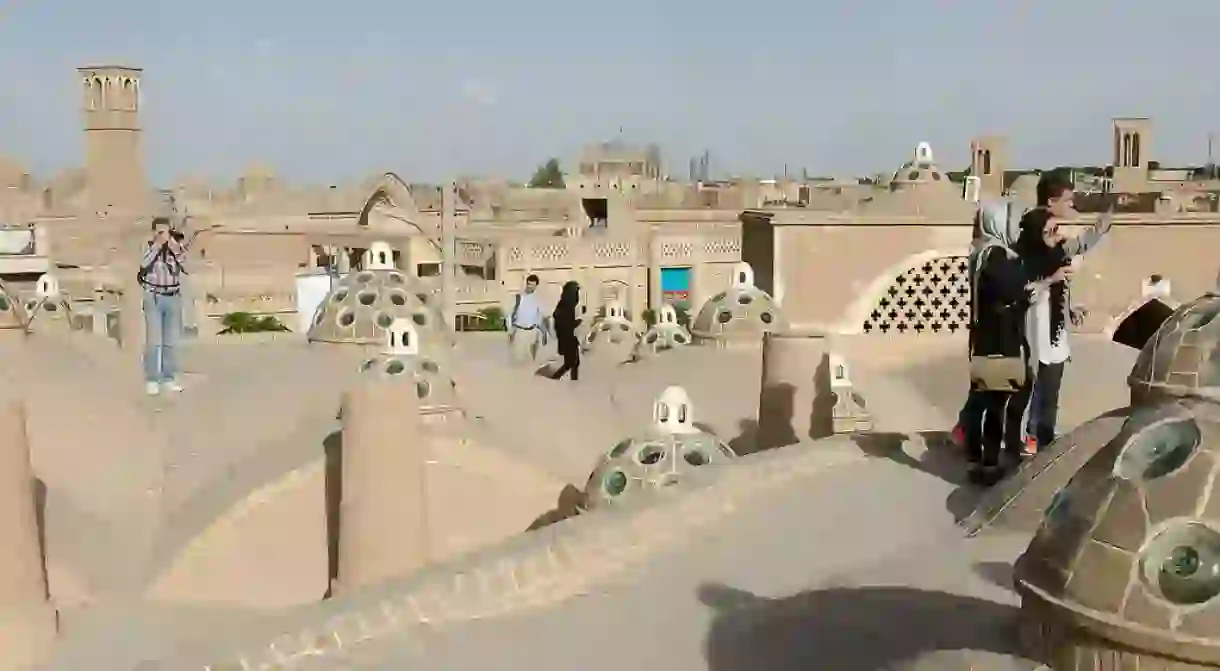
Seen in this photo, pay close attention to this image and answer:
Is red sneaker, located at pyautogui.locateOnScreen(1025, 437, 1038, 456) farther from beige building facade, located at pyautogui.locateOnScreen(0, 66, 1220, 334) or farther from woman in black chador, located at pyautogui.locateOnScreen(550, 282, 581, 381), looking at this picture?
woman in black chador, located at pyautogui.locateOnScreen(550, 282, 581, 381)

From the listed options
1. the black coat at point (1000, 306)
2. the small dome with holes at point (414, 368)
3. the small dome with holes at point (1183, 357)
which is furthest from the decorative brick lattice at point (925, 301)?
the small dome with holes at point (1183, 357)

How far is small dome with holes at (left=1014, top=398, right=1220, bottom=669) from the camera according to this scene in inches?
89.9

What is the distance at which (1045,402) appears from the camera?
5.11 m

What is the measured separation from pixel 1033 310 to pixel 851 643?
189 centimetres

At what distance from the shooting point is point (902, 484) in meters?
5.54

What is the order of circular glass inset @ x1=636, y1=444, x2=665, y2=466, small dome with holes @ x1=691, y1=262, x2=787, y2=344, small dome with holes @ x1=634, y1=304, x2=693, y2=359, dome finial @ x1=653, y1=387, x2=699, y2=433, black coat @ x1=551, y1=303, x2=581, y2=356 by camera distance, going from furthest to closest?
small dome with holes @ x1=634, y1=304, x2=693, y2=359 < small dome with holes @ x1=691, y1=262, x2=787, y2=344 < black coat @ x1=551, y1=303, x2=581, y2=356 < dome finial @ x1=653, y1=387, x2=699, y2=433 < circular glass inset @ x1=636, y1=444, x2=665, y2=466

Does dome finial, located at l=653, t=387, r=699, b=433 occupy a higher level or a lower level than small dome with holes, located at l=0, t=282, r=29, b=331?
lower

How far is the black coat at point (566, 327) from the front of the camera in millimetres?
10359

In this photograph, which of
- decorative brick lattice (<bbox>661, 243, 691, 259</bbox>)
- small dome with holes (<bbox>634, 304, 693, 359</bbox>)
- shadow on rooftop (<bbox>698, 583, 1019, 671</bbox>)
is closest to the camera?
shadow on rooftop (<bbox>698, 583, 1019, 671</bbox>)

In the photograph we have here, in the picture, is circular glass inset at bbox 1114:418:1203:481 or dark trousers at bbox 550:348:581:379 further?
dark trousers at bbox 550:348:581:379

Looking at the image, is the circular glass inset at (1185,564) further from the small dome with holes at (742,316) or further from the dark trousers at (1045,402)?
the small dome with holes at (742,316)

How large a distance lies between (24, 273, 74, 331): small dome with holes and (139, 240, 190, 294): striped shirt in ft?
9.93

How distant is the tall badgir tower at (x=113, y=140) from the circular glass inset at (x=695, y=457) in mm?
17988

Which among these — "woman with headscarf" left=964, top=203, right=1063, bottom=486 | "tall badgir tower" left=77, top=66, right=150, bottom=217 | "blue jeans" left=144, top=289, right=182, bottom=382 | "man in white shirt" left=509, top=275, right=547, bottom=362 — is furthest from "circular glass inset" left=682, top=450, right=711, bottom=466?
"tall badgir tower" left=77, top=66, right=150, bottom=217
